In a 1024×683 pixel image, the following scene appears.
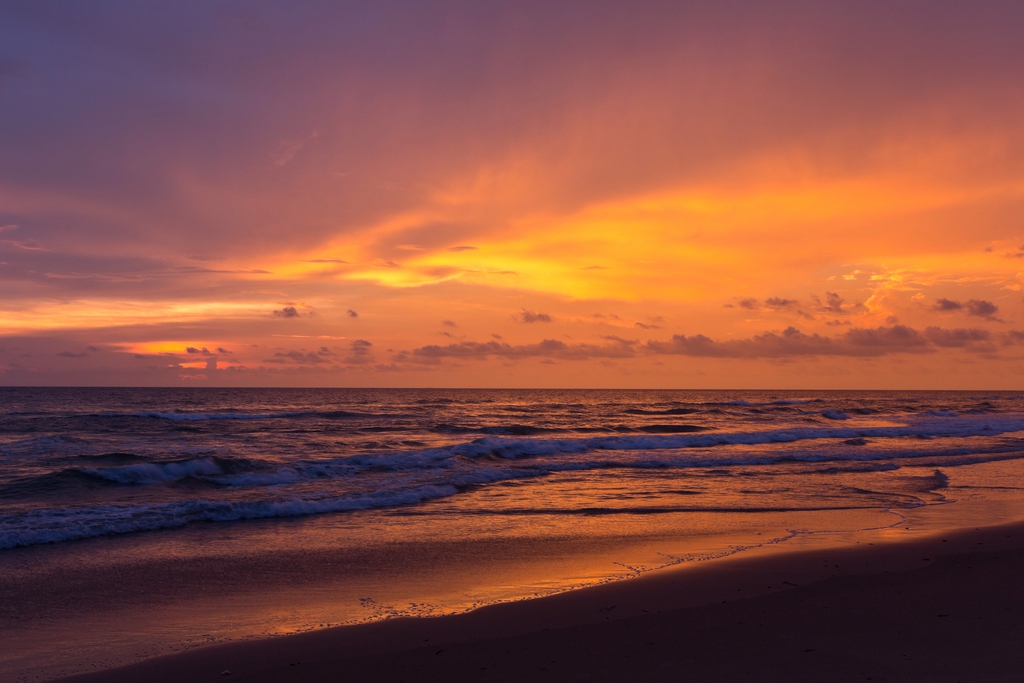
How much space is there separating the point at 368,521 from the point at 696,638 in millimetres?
8545

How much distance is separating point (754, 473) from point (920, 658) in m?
16.7

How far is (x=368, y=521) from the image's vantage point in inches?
543

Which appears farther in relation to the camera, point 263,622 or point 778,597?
point 778,597

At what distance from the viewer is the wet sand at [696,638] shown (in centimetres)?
590

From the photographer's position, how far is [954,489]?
17578mm

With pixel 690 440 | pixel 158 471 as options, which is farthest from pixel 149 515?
pixel 690 440

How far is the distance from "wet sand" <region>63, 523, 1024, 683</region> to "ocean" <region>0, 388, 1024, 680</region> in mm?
638

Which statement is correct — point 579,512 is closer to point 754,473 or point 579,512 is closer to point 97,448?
point 754,473

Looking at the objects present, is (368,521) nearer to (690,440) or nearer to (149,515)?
(149,515)

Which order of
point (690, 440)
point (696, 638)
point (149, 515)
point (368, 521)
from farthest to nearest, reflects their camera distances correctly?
point (690, 440) → point (368, 521) → point (149, 515) → point (696, 638)

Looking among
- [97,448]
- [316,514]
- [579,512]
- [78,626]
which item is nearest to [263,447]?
[97,448]

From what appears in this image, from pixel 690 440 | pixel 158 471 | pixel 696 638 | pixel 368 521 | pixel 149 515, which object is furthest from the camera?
pixel 690 440

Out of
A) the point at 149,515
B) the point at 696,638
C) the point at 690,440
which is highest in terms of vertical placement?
the point at 696,638

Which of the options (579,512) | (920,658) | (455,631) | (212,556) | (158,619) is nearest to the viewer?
(920,658)
